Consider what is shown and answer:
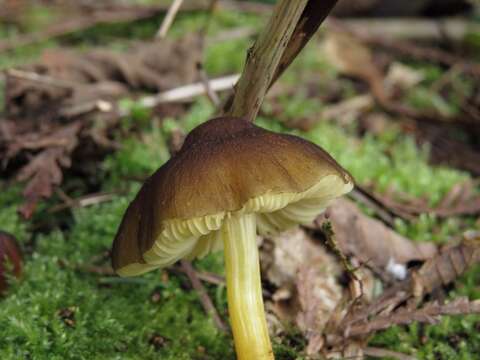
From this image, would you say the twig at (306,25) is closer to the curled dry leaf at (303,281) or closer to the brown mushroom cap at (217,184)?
the brown mushroom cap at (217,184)

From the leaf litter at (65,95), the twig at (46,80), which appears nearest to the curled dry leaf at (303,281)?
the leaf litter at (65,95)

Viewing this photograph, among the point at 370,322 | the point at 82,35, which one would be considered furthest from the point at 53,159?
the point at 82,35

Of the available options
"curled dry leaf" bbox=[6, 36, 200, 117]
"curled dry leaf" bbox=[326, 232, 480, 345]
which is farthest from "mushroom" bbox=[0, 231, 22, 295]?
"curled dry leaf" bbox=[326, 232, 480, 345]

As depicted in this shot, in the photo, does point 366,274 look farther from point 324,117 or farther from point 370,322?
point 324,117

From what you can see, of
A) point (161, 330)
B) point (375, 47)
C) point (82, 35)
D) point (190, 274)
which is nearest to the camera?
point (161, 330)

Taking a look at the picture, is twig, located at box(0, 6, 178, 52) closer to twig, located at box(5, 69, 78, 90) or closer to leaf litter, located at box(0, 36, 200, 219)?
leaf litter, located at box(0, 36, 200, 219)

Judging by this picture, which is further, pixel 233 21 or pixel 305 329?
pixel 233 21

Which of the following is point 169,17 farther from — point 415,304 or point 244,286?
point 415,304
